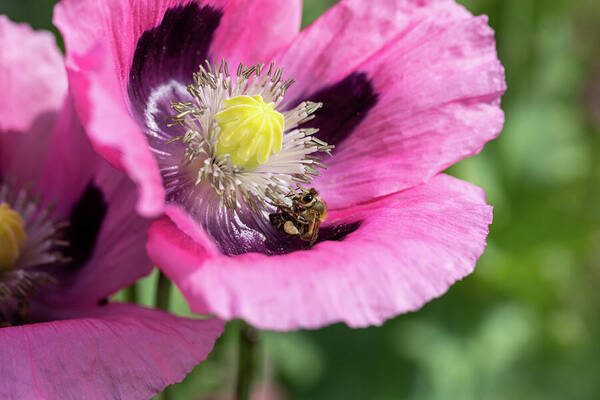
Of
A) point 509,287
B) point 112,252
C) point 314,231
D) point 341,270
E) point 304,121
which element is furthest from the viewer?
point 509,287

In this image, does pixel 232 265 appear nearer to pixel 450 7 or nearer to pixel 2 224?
pixel 2 224

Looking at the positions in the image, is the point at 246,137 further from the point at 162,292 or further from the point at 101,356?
the point at 101,356

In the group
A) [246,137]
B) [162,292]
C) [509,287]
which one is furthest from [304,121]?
[509,287]

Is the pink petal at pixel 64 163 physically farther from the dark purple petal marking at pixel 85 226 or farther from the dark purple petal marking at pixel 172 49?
the dark purple petal marking at pixel 172 49

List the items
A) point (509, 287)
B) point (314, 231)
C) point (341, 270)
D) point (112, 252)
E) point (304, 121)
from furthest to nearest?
point (509, 287), point (304, 121), point (112, 252), point (314, 231), point (341, 270)

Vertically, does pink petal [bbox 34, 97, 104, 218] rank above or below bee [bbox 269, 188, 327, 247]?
above

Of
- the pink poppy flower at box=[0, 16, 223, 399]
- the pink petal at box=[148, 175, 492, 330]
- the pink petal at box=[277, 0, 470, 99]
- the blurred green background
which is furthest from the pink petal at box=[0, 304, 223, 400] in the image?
the blurred green background

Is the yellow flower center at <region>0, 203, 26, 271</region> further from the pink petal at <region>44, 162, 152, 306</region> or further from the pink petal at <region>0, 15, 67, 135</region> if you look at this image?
the pink petal at <region>0, 15, 67, 135</region>

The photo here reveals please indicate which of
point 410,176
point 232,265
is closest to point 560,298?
point 410,176
